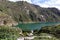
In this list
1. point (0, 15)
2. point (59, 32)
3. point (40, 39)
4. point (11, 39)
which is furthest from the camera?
point (0, 15)

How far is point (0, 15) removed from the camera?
125000 millimetres

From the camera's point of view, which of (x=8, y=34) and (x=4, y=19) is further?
(x=4, y=19)

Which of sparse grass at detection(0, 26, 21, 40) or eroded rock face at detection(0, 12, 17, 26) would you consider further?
eroded rock face at detection(0, 12, 17, 26)

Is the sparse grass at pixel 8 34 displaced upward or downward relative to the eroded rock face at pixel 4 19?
upward

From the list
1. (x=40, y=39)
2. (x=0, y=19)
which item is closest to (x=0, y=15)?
(x=0, y=19)

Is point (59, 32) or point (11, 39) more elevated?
point (11, 39)

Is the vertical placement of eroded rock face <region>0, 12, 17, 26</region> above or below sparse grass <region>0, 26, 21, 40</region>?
below

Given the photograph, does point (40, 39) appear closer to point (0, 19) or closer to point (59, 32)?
point (59, 32)

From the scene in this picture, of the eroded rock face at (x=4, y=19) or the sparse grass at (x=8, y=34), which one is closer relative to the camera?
the sparse grass at (x=8, y=34)

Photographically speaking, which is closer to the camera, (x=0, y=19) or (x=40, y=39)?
(x=40, y=39)

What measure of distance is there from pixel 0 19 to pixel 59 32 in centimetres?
8017

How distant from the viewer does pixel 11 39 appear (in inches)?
1120

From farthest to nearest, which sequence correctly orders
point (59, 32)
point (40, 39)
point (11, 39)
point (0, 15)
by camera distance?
point (0, 15), point (59, 32), point (40, 39), point (11, 39)

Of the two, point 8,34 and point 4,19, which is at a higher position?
point 8,34
